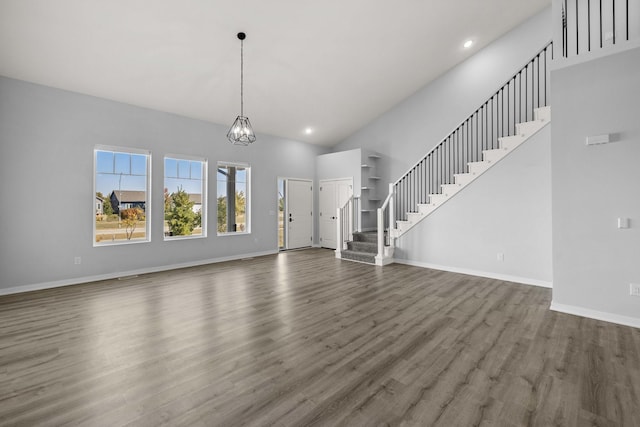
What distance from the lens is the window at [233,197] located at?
7.06m

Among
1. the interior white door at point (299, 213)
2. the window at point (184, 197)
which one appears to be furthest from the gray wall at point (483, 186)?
the window at point (184, 197)

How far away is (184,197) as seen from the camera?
21.0ft

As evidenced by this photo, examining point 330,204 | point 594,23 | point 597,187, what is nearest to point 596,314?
point 597,187

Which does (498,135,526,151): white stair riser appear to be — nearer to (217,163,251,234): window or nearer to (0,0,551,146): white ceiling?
(0,0,551,146): white ceiling

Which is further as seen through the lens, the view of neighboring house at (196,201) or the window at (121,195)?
the view of neighboring house at (196,201)

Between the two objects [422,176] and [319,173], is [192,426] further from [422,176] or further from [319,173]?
[319,173]

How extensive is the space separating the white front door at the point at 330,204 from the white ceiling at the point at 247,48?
2.30 m

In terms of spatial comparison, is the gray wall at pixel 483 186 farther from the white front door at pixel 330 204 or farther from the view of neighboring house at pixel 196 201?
the view of neighboring house at pixel 196 201

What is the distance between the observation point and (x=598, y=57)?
335 centimetres

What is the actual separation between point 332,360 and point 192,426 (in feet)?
3.80

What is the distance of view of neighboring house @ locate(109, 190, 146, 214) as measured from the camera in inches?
216

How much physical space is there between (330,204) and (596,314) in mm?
6453

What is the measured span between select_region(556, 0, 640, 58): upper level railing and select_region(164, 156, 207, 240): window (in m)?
6.74

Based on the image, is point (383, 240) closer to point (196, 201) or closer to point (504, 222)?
point (504, 222)
